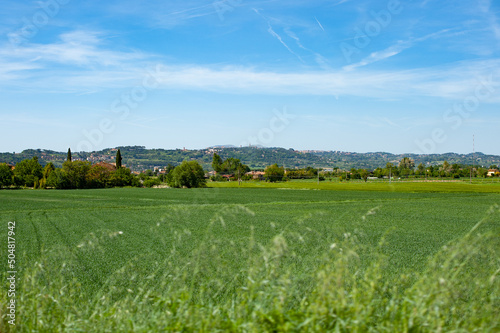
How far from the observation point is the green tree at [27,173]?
9938 cm

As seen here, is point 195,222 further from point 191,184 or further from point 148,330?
point 191,184

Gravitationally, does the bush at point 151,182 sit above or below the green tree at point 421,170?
below

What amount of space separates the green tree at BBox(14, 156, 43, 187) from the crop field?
80857mm

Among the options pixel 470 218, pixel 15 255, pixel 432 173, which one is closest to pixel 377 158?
pixel 432 173

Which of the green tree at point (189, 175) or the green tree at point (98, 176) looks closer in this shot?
the green tree at point (189, 175)

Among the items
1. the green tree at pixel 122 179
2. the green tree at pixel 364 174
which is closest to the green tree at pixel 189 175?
the green tree at pixel 122 179

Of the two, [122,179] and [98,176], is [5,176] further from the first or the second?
[122,179]

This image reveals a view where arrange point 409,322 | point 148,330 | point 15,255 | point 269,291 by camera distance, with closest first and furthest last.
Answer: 1. point 409,322
2. point 148,330
3. point 269,291
4. point 15,255

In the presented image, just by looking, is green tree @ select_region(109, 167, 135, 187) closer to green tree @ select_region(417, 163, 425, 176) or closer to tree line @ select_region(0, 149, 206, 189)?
tree line @ select_region(0, 149, 206, 189)

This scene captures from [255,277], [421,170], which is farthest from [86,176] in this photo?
[255,277]

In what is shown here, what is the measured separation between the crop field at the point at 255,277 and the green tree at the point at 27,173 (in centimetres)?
8086

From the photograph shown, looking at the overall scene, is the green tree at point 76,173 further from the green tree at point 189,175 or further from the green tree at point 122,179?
the green tree at point 189,175

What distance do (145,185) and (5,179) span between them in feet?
103

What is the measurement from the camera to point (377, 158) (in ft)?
651
